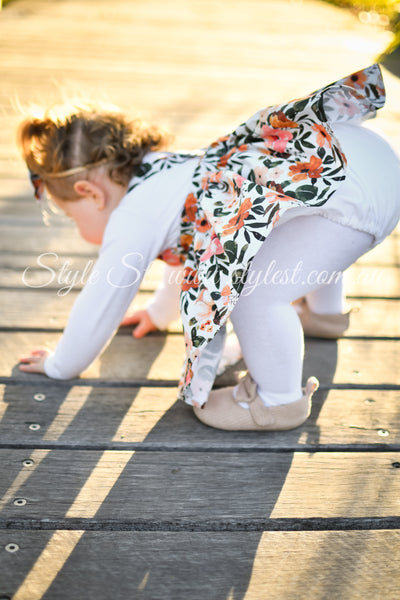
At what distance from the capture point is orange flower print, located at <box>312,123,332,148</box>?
1.19m

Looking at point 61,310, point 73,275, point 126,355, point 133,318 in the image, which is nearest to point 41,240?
point 73,275

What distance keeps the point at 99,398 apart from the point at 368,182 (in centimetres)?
69

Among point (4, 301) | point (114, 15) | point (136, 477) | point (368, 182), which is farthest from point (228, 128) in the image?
A: point (114, 15)

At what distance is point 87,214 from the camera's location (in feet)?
4.68

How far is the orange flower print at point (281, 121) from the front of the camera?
121 centimetres

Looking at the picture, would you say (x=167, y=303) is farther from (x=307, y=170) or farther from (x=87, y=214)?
(x=307, y=170)

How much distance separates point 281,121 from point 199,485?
0.69 metres

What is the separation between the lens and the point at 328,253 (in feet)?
4.10

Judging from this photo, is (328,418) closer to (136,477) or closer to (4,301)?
(136,477)

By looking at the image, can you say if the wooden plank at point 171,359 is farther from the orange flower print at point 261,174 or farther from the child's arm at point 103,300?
the orange flower print at point 261,174

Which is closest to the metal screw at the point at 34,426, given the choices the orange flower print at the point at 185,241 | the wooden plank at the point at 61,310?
the wooden plank at the point at 61,310

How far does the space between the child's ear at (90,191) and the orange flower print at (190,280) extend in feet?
0.93

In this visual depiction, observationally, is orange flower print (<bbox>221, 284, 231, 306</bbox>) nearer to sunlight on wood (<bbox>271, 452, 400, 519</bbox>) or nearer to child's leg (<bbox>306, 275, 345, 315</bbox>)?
sunlight on wood (<bbox>271, 452, 400, 519</bbox>)

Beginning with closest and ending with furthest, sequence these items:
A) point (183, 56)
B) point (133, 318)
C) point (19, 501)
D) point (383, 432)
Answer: point (19, 501)
point (383, 432)
point (133, 318)
point (183, 56)
